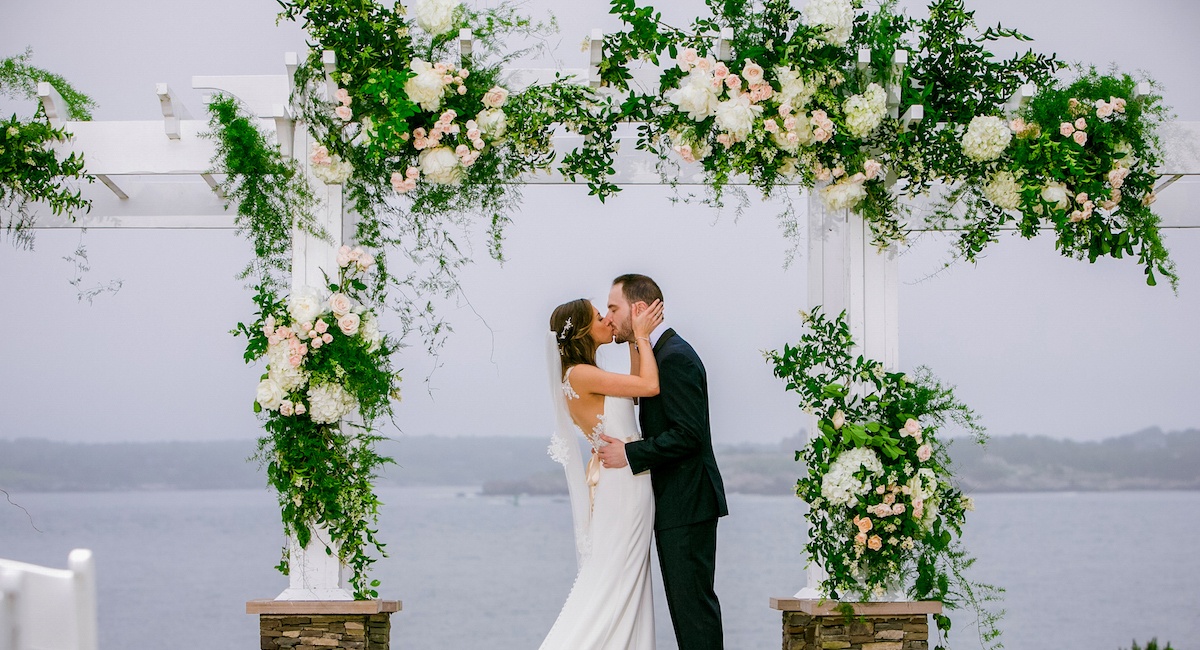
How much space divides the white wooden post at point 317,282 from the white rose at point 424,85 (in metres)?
0.47

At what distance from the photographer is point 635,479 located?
450 cm

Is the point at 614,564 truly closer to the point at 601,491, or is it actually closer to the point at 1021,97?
the point at 601,491

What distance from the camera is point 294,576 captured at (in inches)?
173

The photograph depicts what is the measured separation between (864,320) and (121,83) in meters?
8.89

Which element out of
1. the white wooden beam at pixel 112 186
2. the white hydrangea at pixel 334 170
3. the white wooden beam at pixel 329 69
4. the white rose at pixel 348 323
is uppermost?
the white wooden beam at pixel 329 69

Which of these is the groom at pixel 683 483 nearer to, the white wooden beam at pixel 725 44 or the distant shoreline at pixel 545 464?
the white wooden beam at pixel 725 44

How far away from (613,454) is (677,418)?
12.5 inches

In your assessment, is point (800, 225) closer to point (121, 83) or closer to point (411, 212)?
point (411, 212)

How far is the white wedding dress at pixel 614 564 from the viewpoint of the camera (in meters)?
4.40

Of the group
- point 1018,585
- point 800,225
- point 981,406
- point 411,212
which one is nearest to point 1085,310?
point 981,406

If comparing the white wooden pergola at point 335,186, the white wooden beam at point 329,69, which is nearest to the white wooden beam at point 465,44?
the white wooden pergola at point 335,186

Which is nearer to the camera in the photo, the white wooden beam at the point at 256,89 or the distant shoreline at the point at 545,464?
the white wooden beam at the point at 256,89

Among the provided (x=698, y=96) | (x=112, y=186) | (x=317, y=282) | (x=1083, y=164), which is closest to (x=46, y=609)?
(x=317, y=282)

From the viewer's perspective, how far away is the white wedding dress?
440 cm
